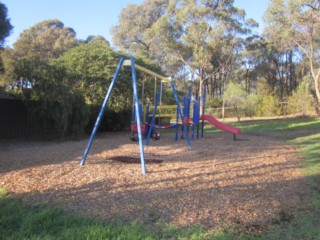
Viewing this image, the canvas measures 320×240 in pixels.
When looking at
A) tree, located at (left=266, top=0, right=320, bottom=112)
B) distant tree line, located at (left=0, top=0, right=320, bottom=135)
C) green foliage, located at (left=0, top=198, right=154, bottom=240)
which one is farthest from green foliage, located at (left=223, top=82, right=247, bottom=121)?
green foliage, located at (left=0, top=198, right=154, bottom=240)

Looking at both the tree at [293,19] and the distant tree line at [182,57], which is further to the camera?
the tree at [293,19]

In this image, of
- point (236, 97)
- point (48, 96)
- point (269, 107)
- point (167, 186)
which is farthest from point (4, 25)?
point (269, 107)

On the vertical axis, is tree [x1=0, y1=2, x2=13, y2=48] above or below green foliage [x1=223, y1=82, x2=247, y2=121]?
above

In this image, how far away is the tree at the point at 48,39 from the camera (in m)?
38.1

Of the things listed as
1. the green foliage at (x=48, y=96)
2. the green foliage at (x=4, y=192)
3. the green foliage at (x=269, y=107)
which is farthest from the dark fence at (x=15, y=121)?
the green foliage at (x=269, y=107)

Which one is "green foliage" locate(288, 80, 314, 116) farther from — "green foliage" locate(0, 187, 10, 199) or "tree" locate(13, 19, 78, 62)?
"tree" locate(13, 19, 78, 62)

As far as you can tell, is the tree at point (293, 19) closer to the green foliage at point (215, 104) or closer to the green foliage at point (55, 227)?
the green foliage at point (215, 104)

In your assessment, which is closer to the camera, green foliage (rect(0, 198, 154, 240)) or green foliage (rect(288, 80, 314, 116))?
green foliage (rect(0, 198, 154, 240))

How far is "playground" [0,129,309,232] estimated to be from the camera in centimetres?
400

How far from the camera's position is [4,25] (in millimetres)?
11094

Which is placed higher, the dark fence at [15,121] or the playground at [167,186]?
the dark fence at [15,121]

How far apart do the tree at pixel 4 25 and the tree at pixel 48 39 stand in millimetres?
26206

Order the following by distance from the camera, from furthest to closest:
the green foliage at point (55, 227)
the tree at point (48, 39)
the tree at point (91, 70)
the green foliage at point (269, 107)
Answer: the tree at point (48, 39) < the green foliage at point (269, 107) < the tree at point (91, 70) < the green foliage at point (55, 227)

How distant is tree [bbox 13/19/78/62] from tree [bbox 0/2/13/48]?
26.2m
